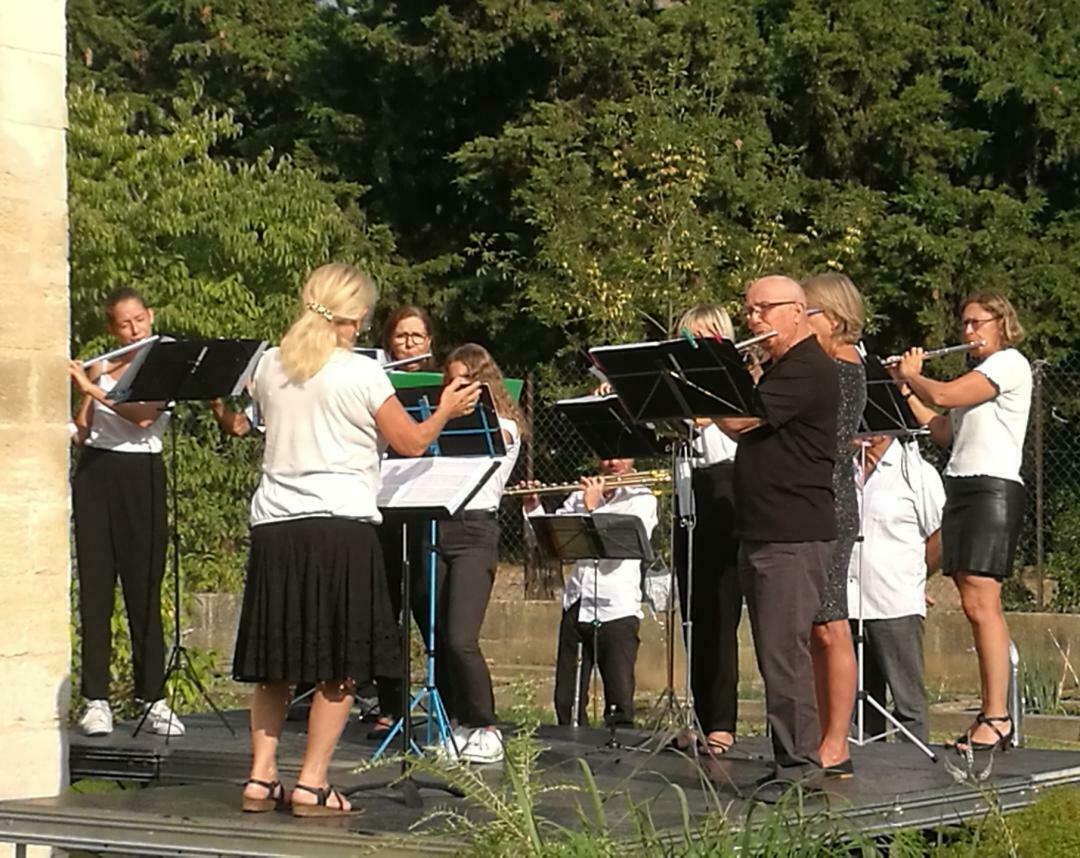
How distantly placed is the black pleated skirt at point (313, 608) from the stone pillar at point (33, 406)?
4.04 ft

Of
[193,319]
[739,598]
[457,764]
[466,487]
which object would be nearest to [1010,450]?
[739,598]

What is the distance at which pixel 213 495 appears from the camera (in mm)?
16078

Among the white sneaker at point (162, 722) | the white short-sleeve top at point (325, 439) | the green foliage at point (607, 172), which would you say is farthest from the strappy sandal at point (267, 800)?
the green foliage at point (607, 172)

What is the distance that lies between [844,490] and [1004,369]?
3.50 feet

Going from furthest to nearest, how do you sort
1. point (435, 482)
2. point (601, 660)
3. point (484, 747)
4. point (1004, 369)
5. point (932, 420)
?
point (601, 660)
point (932, 420)
point (1004, 369)
point (484, 747)
point (435, 482)

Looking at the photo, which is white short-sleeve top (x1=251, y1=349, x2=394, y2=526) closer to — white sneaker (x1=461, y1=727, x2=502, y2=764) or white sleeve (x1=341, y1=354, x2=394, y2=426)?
white sleeve (x1=341, y1=354, x2=394, y2=426)

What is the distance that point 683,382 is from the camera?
7.12m

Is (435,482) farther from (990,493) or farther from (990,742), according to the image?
(990,742)

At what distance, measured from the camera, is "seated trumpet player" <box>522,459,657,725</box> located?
11242 mm

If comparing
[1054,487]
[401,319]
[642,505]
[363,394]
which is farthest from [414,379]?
[1054,487]

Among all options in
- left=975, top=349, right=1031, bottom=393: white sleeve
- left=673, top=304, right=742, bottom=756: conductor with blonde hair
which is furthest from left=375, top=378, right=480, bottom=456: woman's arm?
left=975, top=349, right=1031, bottom=393: white sleeve

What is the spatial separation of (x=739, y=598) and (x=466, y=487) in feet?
5.45

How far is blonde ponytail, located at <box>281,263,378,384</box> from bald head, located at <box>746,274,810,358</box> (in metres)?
1.41

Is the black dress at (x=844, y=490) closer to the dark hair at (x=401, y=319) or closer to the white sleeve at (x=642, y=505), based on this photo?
the dark hair at (x=401, y=319)
